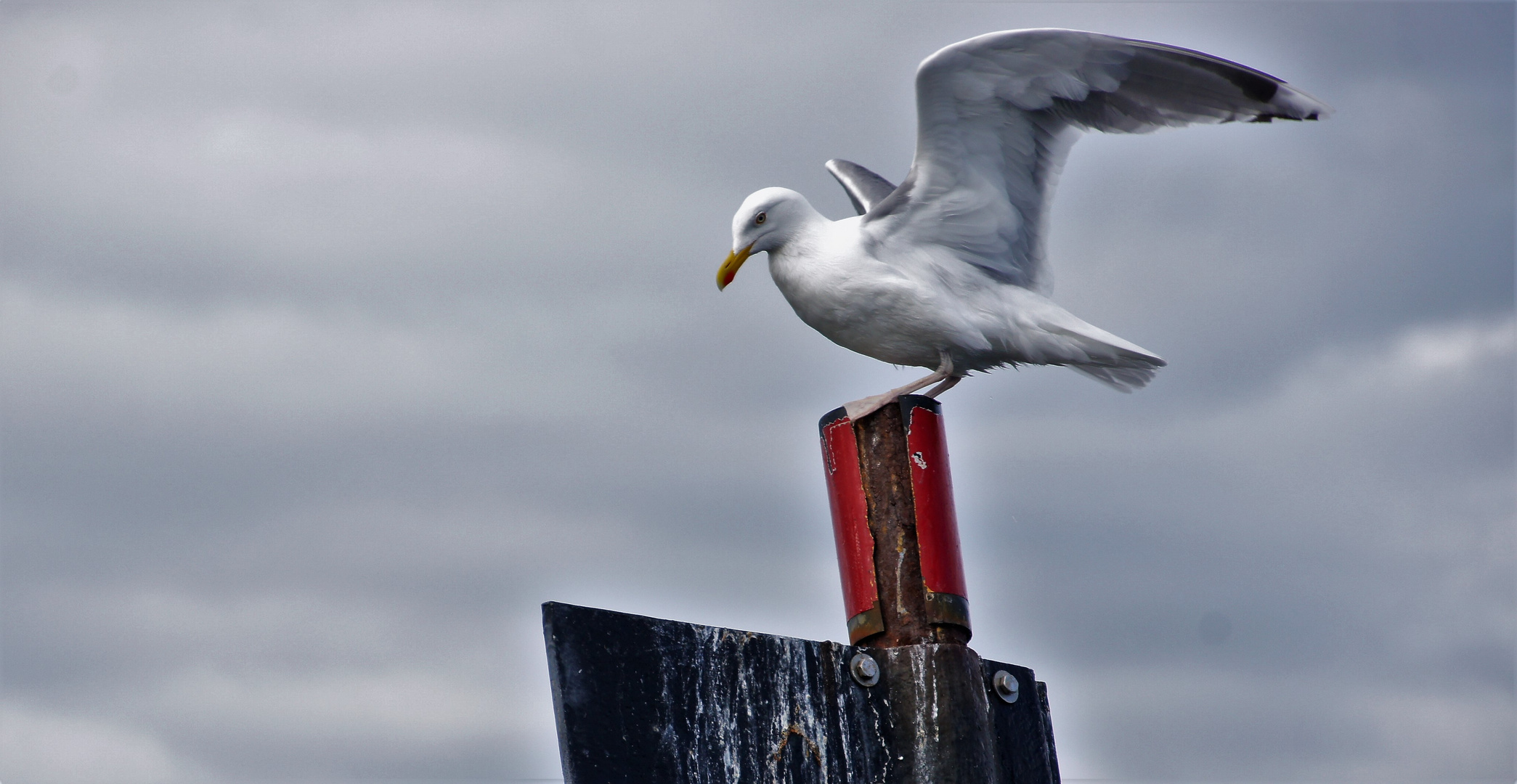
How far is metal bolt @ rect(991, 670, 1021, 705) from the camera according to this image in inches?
135

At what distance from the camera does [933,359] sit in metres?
5.80

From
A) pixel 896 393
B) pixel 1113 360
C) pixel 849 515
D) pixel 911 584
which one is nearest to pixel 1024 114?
pixel 1113 360

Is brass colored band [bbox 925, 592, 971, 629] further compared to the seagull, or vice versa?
the seagull

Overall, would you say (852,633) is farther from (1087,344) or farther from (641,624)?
(1087,344)

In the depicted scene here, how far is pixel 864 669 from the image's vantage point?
311 cm

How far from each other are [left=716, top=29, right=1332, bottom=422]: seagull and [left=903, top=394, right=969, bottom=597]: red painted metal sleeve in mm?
1708

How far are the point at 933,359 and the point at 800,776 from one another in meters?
3.18

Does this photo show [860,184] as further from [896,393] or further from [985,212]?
[896,393]

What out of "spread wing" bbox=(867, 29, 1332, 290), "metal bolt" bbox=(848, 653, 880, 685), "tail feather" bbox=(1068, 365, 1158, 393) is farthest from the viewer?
"tail feather" bbox=(1068, 365, 1158, 393)

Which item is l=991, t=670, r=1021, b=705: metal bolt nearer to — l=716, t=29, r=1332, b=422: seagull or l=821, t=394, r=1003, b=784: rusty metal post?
l=821, t=394, r=1003, b=784: rusty metal post

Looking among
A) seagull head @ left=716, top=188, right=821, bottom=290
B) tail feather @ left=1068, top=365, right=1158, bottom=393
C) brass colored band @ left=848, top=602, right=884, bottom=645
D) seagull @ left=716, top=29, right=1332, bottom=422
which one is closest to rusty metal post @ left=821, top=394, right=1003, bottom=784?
brass colored band @ left=848, top=602, right=884, bottom=645

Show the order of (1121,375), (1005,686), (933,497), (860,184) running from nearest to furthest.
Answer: (1005,686) < (933,497) < (1121,375) < (860,184)

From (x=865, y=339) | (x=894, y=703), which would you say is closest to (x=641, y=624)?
(x=894, y=703)

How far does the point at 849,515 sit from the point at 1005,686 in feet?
2.15
